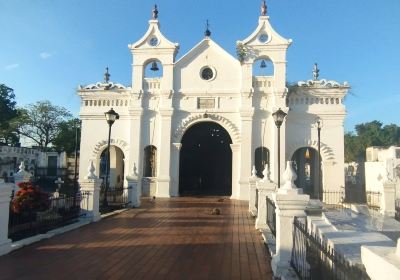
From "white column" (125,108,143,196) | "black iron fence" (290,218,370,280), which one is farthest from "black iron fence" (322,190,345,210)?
"black iron fence" (290,218,370,280)

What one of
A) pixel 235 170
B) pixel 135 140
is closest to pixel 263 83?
pixel 235 170

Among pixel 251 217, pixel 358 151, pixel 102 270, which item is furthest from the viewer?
pixel 358 151

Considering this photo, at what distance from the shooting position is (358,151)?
2402 inches

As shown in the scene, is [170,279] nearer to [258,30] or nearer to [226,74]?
[226,74]

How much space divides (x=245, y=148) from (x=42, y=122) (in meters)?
32.2

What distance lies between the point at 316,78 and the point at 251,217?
14.1 meters

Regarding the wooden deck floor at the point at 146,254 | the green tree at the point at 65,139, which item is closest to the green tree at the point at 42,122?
the green tree at the point at 65,139

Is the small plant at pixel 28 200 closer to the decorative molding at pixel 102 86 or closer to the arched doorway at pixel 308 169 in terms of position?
the decorative molding at pixel 102 86

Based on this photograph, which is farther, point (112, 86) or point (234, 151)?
point (112, 86)

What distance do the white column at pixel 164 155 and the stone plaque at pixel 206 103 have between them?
1.92 meters

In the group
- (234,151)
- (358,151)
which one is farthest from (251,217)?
(358,151)

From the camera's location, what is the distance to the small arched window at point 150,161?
2347 centimetres

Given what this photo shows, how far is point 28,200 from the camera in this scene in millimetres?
9484

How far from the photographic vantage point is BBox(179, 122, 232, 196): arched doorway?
24641 mm
